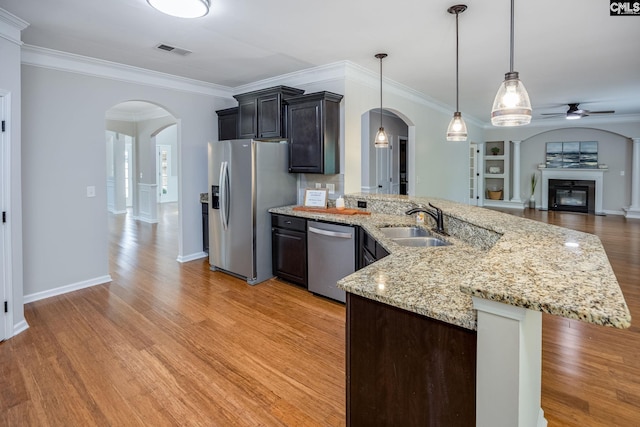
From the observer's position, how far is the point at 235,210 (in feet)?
14.0

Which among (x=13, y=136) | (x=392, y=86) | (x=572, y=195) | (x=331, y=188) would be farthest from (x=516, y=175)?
(x=13, y=136)

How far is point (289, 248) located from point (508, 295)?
10.6ft

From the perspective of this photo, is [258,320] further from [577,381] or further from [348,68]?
[348,68]

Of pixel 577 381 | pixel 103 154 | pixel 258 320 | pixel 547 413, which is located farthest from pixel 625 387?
pixel 103 154

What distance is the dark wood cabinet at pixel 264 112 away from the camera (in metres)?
4.36

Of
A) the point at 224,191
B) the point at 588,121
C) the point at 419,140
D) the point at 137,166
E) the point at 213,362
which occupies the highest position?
the point at 588,121

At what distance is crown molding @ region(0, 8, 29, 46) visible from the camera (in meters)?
A: 2.78

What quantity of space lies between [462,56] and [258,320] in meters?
3.56

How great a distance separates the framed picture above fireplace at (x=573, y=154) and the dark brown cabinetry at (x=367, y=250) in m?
9.72

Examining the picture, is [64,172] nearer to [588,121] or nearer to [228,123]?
[228,123]

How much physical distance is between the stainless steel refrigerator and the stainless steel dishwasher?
26.7 inches

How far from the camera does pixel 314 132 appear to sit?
13.6 ft

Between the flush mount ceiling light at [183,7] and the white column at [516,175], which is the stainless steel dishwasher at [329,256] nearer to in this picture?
the flush mount ceiling light at [183,7]

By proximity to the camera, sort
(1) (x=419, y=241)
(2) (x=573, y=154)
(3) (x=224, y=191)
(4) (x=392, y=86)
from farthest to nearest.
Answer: (2) (x=573, y=154) < (4) (x=392, y=86) < (3) (x=224, y=191) < (1) (x=419, y=241)
